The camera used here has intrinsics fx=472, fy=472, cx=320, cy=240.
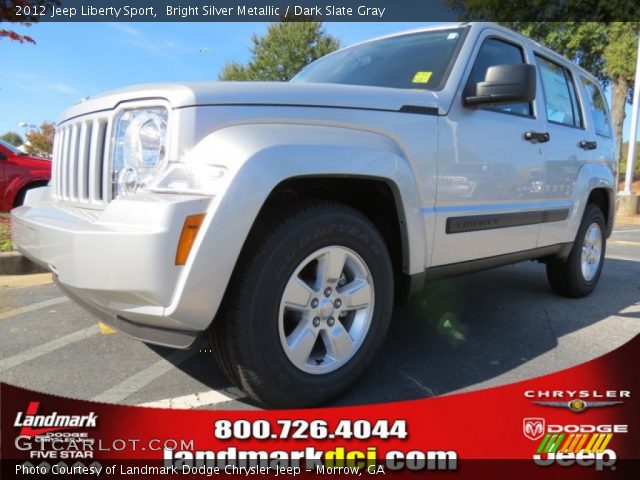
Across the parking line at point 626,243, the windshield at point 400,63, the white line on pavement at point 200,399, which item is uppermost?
the windshield at point 400,63

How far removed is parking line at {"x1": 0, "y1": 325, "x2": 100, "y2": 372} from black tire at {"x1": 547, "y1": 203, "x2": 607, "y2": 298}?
3.59 metres

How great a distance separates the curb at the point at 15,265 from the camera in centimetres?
464

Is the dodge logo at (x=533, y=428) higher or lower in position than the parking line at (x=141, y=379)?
higher

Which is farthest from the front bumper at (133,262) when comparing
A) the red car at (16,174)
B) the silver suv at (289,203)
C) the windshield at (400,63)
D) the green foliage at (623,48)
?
the green foliage at (623,48)

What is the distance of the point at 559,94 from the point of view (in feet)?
12.4

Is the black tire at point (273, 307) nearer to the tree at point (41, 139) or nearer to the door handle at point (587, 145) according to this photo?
the door handle at point (587, 145)

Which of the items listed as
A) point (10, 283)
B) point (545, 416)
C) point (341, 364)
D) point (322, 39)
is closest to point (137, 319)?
point (341, 364)

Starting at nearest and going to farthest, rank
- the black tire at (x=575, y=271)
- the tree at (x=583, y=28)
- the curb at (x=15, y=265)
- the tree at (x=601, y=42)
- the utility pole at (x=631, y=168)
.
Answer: the black tire at (x=575, y=271)
the curb at (x=15, y=265)
the utility pole at (x=631, y=168)
the tree at (x=583, y=28)
the tree at (x=601, y=42)

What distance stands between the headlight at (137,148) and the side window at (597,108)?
3.93 meters

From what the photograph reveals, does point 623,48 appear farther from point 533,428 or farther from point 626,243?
point 533,428

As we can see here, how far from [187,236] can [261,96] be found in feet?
2.16

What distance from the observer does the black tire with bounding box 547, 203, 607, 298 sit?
393cm

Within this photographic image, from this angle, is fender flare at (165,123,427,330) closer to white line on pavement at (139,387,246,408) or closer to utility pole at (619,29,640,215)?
white line on pavement at (139,387,246,408)

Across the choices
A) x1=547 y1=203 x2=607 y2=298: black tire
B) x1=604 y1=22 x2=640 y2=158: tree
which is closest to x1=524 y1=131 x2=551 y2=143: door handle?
x1=547 y1=203 x2=607 y2=298: black tire
